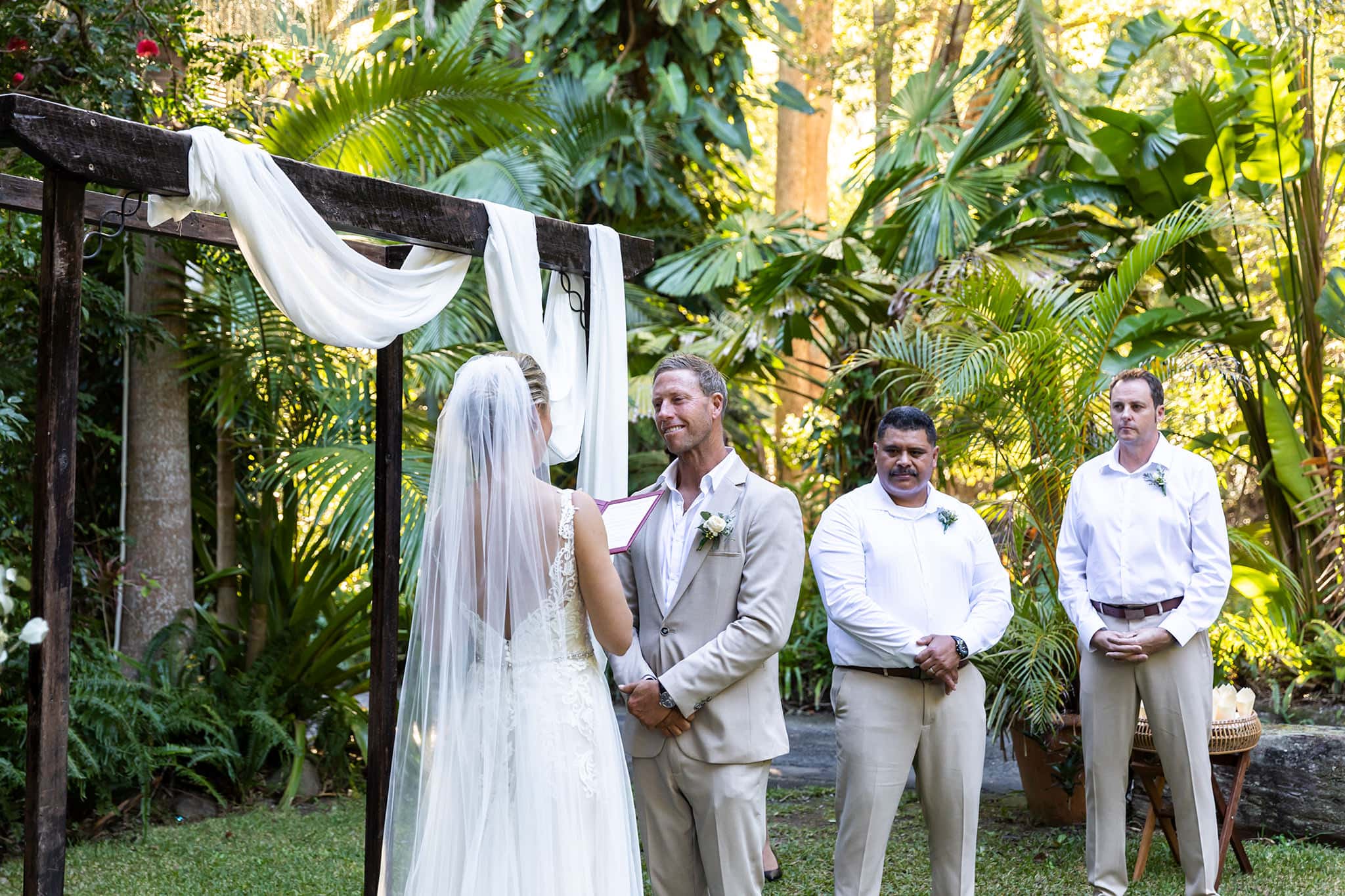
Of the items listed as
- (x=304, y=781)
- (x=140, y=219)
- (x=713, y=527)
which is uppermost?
(x=140, y=219)

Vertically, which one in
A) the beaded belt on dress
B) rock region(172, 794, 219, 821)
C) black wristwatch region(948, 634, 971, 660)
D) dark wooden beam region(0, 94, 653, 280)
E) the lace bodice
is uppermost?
dark wooden beam region(0, 94, 653, 280)

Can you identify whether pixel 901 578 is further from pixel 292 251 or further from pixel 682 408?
pixel 292 251

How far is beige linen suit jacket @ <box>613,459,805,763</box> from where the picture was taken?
351cm

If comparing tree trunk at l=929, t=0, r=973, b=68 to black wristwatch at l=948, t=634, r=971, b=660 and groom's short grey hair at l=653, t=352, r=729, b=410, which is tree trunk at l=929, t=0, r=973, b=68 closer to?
black wristwatch at l=948, t=634, r=971, b=660

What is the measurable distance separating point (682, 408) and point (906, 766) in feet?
4.70

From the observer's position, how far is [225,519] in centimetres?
760

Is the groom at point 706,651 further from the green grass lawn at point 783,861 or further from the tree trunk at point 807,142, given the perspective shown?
the tree trunk at point 807,142

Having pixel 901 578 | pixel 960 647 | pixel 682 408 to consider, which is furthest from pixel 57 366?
pixel 960 647

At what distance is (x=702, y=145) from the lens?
10.8 metres

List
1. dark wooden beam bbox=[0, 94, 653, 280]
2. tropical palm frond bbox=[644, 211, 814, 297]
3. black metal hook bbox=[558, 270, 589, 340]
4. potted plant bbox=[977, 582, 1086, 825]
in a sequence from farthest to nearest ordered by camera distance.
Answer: tropical palm frond bbox=[644, 211, 814, 297], potted plant bbox=[977, 582, 1086, 825], black metal hook bbox=[558, 270, 589, 340], dark wooden beam bbox=[0, 94, 653, 280]

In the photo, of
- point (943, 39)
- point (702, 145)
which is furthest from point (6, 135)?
point (943, 39)

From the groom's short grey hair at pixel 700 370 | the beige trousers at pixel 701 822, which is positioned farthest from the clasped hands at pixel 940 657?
the groom's short grey hair at pixel 700 370

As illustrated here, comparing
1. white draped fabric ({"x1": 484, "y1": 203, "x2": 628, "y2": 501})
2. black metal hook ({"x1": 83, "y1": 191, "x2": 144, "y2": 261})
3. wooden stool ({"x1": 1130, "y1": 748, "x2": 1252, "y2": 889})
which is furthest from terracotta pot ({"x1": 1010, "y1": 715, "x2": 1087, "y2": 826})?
black metal hook ({"x1": 83, "y1": 191, "x2": 144, "y2": 261})

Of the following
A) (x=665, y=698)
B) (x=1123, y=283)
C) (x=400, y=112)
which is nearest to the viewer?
(x=665, y=698)
